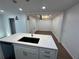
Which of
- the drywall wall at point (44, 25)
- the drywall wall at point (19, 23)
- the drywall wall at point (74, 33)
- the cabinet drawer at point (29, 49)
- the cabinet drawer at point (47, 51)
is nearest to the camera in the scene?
the cabinet drawer at point (47, 51)

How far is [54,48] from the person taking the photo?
1.44m

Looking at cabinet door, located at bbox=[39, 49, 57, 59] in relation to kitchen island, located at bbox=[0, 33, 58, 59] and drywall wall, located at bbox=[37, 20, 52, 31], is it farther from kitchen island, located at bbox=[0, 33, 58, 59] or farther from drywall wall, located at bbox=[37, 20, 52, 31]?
drywall wall, located at bbox=[37, 20, 52, 31]

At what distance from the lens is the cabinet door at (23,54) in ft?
5.49

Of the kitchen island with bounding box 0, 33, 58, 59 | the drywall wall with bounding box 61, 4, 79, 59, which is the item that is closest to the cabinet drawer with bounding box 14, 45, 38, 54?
the kitchen island with bounding box 0, 33, 58, 59

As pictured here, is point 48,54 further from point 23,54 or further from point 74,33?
point 74,33

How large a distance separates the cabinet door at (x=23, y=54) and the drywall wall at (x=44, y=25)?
22.8 feet

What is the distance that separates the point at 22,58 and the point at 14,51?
1.15 feet

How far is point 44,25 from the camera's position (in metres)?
8.49

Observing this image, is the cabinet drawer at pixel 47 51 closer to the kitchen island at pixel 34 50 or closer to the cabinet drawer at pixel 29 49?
the kitchen island at pixel 34 50

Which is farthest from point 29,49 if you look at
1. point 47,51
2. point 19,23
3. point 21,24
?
point 19,23

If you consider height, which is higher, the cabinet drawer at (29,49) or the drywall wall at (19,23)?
the drywall wall at (19,23)

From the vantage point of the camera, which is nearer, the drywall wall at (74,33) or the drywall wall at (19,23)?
the drywall wall at (74,33)

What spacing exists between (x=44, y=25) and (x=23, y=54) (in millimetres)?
7004

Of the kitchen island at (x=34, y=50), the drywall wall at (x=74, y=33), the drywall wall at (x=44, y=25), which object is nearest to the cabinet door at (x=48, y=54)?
the kitchen island at (x=34, y=50)
